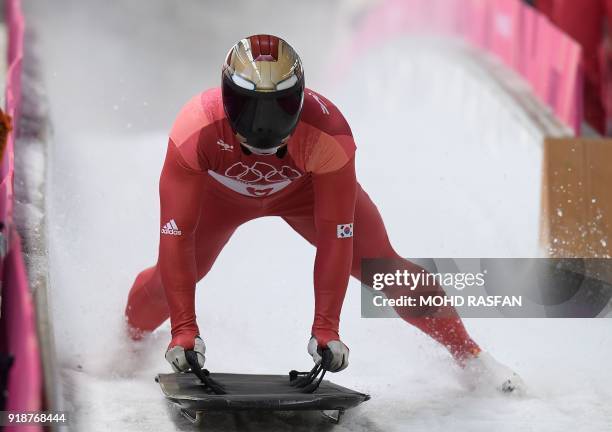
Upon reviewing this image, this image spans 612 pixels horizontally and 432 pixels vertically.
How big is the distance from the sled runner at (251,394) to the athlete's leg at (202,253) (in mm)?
561

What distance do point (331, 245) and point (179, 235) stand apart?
1.88 feet

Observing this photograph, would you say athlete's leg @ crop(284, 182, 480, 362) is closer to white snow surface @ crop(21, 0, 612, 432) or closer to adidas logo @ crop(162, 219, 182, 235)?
white snow surface @ crop(21, 0, 612, 432)

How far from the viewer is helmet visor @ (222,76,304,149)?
3.80 m

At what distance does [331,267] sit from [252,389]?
548mm

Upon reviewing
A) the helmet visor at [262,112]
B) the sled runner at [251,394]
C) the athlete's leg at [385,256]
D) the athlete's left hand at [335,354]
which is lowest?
the sled runner at [251,394]

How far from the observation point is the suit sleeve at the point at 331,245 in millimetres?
4133

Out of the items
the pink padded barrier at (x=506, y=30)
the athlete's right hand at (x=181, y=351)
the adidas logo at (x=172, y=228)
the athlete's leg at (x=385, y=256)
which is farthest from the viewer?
the pink padded barrier at (x=506, y=30)

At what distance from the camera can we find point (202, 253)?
15.4ft

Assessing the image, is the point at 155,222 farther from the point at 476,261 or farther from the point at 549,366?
the point at 549,366

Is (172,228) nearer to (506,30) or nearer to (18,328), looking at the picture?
(18,328)

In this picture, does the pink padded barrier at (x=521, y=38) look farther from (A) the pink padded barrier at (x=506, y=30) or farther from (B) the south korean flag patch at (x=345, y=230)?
(B) the south korean flag patch at (x=345, y=230)

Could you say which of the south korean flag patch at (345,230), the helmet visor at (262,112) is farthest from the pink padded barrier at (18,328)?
the south korean flag patch at (345,230)

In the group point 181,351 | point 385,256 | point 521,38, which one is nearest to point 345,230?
point 385,256

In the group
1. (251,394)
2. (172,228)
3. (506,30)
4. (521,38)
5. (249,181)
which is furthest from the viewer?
(506,30)
